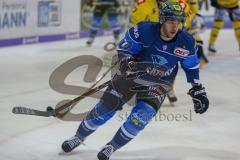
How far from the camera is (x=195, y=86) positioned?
4.11m

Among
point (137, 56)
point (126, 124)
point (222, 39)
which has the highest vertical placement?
point (137, 56)

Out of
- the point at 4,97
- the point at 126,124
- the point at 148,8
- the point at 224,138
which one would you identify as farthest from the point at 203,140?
the point at 4,97

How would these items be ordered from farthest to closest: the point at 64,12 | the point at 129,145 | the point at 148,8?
1. the point at 64,12
2. the point at 148,8
3. the point at 129,145

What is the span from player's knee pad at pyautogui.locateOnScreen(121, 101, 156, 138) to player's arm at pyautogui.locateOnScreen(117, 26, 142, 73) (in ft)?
1.02

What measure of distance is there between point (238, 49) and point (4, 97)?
5.05 m

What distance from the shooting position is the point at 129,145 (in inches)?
181

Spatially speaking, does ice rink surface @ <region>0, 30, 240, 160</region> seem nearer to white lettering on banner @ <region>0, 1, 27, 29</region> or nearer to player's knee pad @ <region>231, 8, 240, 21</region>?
white lettering on banner @ <region>0, 1, 27, 29</region>

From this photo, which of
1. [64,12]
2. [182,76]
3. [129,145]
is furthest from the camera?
[64,12]

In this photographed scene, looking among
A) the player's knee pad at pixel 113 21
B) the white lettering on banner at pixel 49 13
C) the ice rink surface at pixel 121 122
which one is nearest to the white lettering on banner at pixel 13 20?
the white lettering on banner at pixel 49 13

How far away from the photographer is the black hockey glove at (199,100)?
13.2 ft

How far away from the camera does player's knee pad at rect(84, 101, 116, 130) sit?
416 centimetres

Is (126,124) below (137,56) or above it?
below

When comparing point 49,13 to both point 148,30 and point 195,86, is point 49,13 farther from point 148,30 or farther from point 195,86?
point 195,86

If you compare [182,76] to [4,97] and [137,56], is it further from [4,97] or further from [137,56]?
[137,56]
